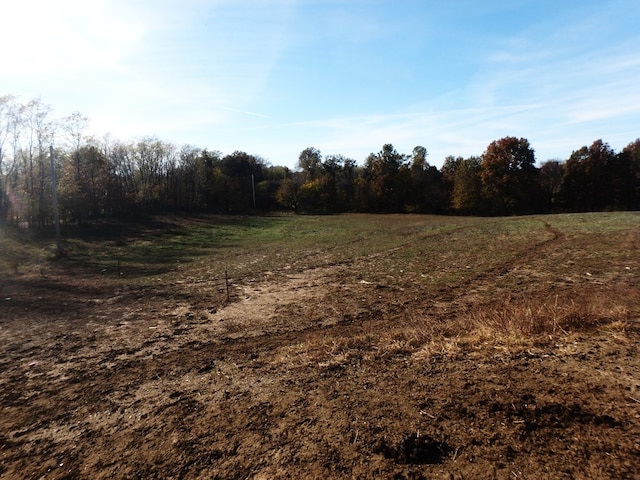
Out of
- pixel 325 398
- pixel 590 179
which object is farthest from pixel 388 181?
pixel 325 398

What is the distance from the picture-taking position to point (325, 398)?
4742 mm

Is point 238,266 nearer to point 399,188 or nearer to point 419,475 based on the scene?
point 419,475

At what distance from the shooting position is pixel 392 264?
58.3 ft

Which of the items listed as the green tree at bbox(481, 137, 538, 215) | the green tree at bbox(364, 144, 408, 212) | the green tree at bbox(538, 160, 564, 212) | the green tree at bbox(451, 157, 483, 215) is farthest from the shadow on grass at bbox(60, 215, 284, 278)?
the green tree at bbox(538, 160, 564, 212)

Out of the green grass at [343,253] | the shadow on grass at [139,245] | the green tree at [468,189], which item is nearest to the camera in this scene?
the green grass at [343,253]

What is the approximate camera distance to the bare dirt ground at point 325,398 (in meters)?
3.45

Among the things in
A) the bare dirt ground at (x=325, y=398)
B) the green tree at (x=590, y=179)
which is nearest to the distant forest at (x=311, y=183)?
the green tree at (x=590, y=179)

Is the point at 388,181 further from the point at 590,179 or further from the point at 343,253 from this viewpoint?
the point at 343,253

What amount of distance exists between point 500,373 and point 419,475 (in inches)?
85.0

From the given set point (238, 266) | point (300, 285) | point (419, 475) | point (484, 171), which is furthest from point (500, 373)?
point (484, 171)

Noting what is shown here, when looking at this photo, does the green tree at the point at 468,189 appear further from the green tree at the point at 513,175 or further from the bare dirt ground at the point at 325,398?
the bare dirt ground at the point at 325,398

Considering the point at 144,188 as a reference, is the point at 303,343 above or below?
below

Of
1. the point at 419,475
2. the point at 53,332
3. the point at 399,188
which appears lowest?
the point at 53,332

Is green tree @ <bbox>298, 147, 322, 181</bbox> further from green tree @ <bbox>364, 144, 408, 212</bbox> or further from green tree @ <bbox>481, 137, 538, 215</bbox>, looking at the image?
green tree @ <bbox>481, 137, 538, 215</bbox>
